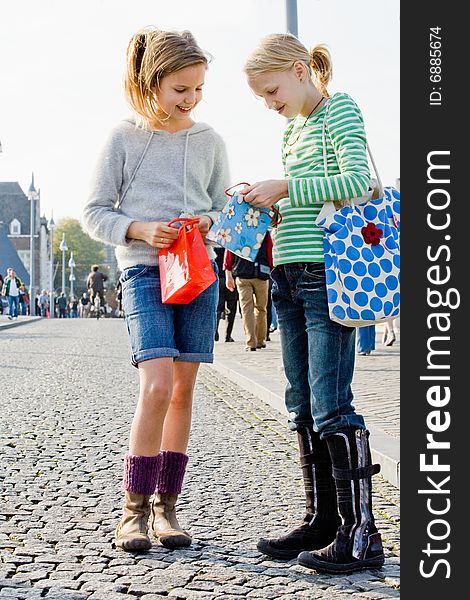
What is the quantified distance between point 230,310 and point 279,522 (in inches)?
492

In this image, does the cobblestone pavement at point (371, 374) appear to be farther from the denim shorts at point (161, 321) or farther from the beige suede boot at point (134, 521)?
the beige suede boot at point (134, 521)

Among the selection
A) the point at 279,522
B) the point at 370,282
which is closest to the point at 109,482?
the point at 279,522

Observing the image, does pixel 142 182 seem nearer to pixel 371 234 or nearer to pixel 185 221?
pixel 185 221

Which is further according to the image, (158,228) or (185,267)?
(158,228)

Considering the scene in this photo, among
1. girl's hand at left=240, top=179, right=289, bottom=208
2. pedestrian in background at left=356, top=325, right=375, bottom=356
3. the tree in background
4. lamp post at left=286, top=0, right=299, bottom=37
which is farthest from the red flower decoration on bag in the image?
the tree in background

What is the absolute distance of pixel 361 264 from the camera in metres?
A: 3.57

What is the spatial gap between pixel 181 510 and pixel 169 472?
0.62 metres

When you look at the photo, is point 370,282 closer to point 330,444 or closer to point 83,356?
point 330,444

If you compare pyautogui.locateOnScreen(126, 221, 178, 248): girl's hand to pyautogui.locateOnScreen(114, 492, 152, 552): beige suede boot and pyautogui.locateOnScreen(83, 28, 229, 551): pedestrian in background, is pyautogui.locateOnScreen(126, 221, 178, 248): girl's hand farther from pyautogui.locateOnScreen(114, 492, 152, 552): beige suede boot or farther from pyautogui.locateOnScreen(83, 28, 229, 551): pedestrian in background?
pyautogui.locateOnScreen(114, 492, 152, 552): beige suede boot

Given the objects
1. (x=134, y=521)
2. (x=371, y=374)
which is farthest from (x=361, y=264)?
(x=371, y=374)

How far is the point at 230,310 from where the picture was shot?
55.5 feet

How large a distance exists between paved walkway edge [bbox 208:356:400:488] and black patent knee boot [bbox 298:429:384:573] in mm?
1703

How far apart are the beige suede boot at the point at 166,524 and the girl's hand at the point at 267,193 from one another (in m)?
1.25

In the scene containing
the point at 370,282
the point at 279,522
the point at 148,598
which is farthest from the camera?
the point at 279,522
